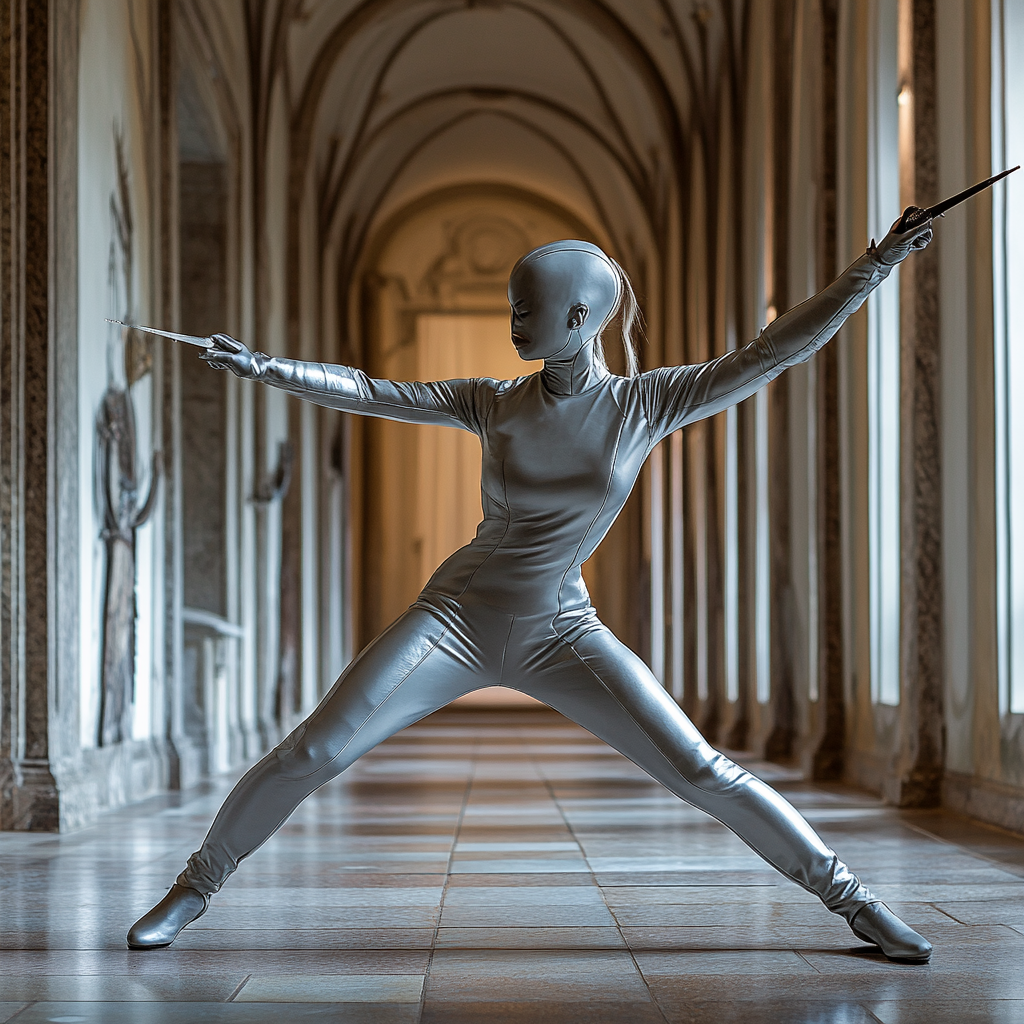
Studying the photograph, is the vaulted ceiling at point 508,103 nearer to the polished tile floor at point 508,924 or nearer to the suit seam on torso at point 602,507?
the polished tile floor at point 508,924

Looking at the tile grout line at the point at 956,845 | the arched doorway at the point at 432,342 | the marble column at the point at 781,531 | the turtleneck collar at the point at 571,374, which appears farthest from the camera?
the arched doorway at the point at 432,342

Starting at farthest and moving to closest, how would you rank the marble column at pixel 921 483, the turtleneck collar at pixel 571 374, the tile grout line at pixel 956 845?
1. the marble column at pixel 921 483
2. the tile grout line at pixel 956 845
3. the turtleneck collar at pixel 571 374

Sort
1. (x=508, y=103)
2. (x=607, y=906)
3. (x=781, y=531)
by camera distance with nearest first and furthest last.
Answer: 1. (x=607, y=906)
2. (x=781, y=531)
3. (x=508, y=103)

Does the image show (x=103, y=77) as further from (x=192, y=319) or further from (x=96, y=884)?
(x=96, y=884)

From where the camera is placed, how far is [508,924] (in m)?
3.88

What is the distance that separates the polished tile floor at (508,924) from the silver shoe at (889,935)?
2.5 inches

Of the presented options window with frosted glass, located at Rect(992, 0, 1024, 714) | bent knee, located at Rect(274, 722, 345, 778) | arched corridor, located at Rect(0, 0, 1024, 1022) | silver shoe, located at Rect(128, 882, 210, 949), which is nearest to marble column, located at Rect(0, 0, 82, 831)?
arched corridor, located at Rect(0, 0, 1024, 1022)

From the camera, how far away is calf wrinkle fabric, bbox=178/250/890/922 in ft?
10.8

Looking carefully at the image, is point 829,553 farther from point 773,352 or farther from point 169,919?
point 169,919

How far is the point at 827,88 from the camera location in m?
9.41

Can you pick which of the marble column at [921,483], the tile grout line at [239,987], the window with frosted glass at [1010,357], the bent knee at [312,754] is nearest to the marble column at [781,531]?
the marble column at [921,483]

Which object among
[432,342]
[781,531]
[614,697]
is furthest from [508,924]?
[432,342]

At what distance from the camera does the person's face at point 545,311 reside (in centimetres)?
336

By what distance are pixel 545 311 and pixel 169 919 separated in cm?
173
